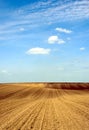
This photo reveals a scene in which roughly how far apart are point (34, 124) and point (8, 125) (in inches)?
52.2

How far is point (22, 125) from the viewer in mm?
12500

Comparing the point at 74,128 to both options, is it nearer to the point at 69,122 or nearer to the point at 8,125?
the point at 69,122

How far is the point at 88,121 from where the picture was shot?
45.0ft

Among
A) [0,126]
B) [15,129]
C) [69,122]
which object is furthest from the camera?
[69,122]

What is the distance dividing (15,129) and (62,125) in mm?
2506

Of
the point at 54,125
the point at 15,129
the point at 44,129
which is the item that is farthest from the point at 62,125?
the point at 15,129

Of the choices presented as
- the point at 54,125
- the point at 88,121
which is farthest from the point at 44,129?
the point at 88,121

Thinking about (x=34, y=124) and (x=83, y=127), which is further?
(x=34, y=124)

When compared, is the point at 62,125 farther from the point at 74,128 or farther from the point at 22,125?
the point at 22,125

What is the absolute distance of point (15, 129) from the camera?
11438mm

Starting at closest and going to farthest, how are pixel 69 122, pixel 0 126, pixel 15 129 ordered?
pixel 15 129 → pixel 0 126 → pixel 69 122

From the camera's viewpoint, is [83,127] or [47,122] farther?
[47,122]

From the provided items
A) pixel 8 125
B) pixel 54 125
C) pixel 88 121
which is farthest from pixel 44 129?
pixel 88 121

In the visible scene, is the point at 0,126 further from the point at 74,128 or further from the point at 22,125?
the point at 74,128
